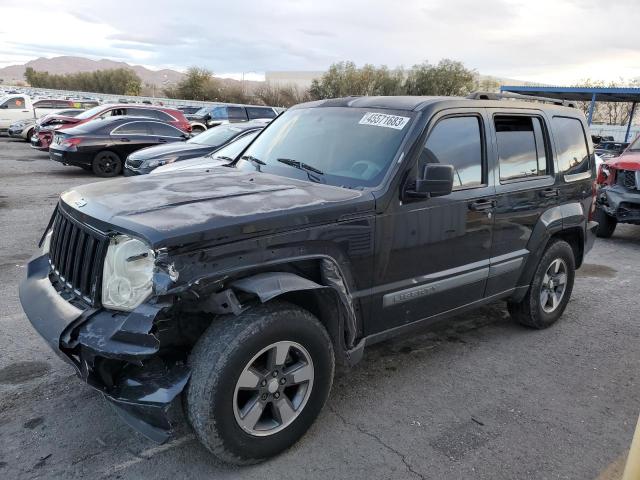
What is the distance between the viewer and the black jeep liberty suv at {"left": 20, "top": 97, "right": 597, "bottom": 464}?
8.19 ft

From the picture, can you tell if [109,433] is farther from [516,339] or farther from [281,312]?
[516,339]

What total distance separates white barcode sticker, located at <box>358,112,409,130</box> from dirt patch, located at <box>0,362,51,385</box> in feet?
9.32

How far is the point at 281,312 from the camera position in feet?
8.89

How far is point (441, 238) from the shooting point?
11.7 feet

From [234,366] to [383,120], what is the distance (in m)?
2.01

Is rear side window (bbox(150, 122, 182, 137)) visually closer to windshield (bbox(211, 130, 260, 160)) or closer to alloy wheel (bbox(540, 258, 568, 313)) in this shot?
windshield (bbox(211, 130, 260, 160))

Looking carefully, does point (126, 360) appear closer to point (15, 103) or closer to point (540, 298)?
point (540, 298)

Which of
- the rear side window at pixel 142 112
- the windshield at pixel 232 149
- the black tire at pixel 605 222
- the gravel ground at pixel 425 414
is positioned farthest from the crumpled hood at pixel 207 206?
the rear side window at pixel 142 112

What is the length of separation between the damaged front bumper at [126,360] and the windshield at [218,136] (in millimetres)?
8076

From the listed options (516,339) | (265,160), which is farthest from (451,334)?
(265,160)

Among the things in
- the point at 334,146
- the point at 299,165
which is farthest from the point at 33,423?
the point at 334,146

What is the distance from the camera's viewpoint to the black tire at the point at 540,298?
459cm

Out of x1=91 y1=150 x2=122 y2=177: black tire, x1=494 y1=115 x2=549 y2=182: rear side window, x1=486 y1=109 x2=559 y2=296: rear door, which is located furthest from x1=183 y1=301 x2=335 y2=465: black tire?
x1=91 y1=150 x2=122 y2=177: black tire

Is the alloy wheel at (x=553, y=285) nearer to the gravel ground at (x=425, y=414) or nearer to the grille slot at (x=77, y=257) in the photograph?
the gravel ground at (x=425, y=414)
